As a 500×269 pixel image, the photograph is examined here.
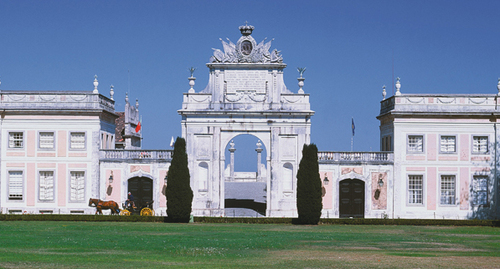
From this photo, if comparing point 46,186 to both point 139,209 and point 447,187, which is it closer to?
point 139,209

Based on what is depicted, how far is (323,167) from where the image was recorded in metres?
44.5

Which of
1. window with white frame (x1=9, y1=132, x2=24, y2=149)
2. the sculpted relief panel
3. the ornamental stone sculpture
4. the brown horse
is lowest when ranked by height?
the brown horse

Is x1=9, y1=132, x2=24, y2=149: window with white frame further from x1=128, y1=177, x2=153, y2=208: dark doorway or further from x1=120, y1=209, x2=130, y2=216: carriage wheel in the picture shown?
x1=120, y1=209, x2=130, y2=216: carriage wheel

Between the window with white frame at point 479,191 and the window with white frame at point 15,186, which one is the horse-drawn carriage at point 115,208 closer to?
the window with white frame at point 15,186

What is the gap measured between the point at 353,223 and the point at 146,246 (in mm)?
17199

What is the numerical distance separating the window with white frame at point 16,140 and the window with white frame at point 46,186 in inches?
93.1

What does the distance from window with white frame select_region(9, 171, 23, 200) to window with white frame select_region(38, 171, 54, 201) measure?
4.13ft

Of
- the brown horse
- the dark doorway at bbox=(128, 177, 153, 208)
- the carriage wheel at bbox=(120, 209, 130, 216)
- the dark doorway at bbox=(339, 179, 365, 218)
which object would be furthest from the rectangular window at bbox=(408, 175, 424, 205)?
the brown horse

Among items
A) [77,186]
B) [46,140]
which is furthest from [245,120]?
[46,140]

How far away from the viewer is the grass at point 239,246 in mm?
19922

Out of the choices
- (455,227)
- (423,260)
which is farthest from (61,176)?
(423,260)

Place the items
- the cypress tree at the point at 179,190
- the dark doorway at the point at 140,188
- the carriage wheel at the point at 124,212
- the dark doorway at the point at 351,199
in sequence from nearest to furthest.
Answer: the cypress tree at the point at 179,190, the carriage wheel at the point at 124,212, the dark doorway at the point at 351,199, the dark doorway at the point at 140,188

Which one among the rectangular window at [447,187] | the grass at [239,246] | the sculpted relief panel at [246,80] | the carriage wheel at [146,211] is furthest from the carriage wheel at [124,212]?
the rectangular window at [447,187]

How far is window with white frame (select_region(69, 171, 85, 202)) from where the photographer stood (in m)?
44.4
